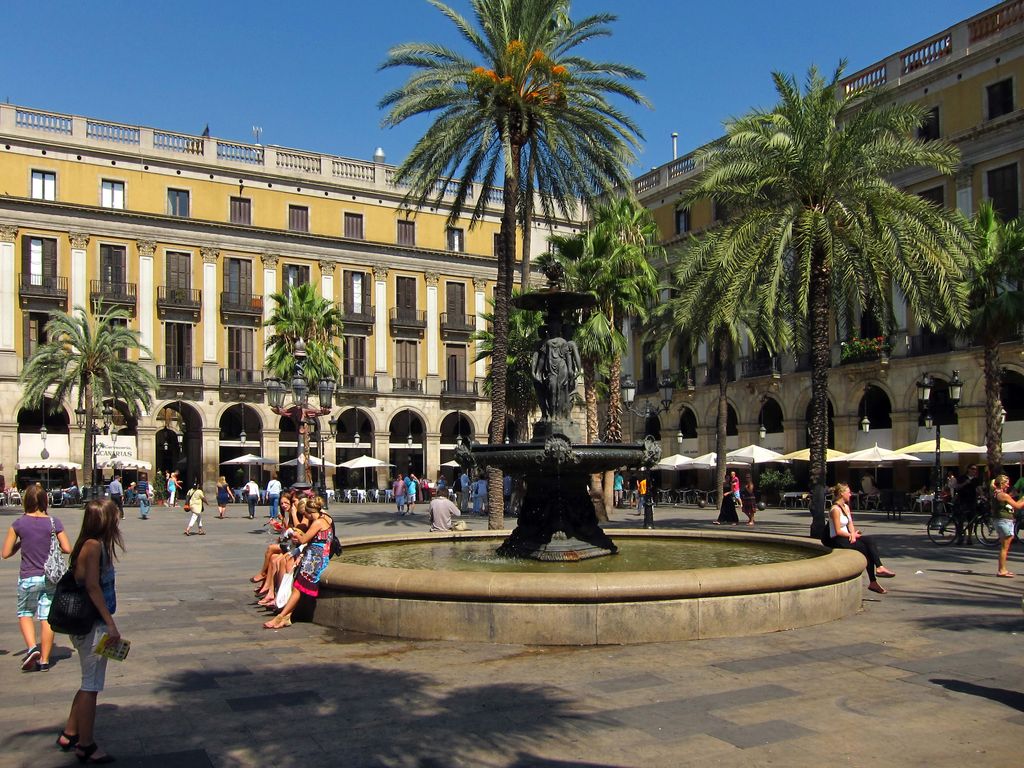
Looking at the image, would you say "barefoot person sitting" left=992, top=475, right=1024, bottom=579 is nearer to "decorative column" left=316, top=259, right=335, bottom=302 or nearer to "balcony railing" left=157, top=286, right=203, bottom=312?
"balcony railing" left=157, top=286, right=203, bottom=312

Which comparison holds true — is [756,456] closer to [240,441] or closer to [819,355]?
[819,355]

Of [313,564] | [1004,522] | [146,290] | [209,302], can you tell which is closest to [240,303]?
[209,302]

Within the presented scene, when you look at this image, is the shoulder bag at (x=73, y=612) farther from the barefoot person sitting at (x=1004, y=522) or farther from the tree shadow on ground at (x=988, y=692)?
the barefoot person sitting at (x=1004, y=522)

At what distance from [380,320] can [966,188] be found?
31935 mm

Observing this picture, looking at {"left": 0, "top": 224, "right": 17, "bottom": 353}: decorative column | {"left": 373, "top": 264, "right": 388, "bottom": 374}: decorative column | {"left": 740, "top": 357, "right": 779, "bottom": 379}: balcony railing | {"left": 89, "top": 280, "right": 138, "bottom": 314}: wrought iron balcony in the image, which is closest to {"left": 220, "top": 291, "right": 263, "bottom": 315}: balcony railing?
{"left": 89, "top": 280, "right": 138, "bottom": 314}: wrought iron balcony

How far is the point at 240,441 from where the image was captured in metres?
50.8

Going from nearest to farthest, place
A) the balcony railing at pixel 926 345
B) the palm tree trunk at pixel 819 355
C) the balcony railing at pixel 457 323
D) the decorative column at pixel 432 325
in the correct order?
the palm tree trunk at pixel 819 355, the balcony railing at pixel 926 345, the decorative column at pixel 432 325, the balcony railing at pixel 457 323

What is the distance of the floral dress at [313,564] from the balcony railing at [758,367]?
1416 inches

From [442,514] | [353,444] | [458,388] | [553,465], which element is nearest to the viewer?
[553,465]

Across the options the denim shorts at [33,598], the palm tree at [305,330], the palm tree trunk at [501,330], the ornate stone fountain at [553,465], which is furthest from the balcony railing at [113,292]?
the denim shorts at [33,598]

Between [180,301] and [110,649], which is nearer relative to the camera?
[110,649]

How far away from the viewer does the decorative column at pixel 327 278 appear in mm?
53281

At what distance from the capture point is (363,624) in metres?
9.32

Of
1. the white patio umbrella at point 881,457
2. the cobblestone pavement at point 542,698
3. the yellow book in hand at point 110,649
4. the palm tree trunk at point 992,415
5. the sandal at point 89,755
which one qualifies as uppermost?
the palm tree trunk at point 992,415
